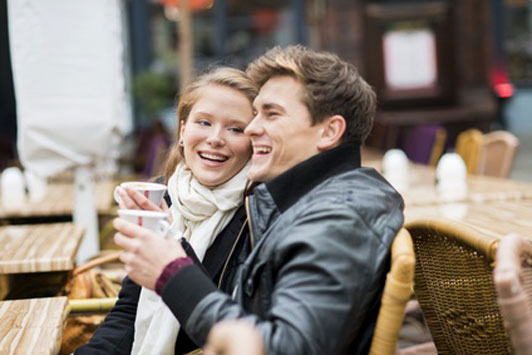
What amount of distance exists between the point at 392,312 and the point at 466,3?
35.6 feet

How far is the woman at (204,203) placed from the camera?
198 centimetres

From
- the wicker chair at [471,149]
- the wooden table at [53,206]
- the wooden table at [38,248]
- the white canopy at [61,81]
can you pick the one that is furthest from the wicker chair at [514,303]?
the wicker chair at [471,149]

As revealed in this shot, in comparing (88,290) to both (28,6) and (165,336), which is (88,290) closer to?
(165,336)

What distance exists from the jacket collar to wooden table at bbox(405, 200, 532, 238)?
874 mm

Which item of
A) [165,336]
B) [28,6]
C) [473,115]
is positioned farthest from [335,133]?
[473,115]

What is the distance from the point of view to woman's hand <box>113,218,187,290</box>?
Answer: 1.52 m

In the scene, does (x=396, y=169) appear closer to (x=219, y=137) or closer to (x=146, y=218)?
(x=219, y=137)

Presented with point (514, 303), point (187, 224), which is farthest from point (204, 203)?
point (514, 303)

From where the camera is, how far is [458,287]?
178 cm

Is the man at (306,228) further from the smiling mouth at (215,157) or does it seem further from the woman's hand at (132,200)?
the smiling mouth at (215,157)

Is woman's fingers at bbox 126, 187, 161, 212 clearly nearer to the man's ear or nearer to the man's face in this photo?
the man's face

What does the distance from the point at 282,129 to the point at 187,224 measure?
0.58m

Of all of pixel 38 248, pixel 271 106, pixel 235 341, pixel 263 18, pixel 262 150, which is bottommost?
pixel 38 248

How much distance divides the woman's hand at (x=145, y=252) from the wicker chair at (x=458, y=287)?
2.20 feet
